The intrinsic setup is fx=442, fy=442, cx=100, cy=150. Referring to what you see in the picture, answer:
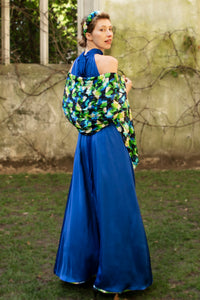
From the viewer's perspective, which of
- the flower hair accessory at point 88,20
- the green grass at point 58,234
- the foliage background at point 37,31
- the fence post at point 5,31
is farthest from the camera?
the foliage background at point 37,31

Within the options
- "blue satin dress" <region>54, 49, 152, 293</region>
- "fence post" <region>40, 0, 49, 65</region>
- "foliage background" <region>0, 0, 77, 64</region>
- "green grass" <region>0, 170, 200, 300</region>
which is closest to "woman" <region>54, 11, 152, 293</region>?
"blue satin dress" <region>54, 49, 152, 293</region>

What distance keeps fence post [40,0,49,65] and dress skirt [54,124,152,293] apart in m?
4.59

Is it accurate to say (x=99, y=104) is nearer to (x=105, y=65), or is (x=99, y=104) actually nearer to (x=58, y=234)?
(x=105, y=65)

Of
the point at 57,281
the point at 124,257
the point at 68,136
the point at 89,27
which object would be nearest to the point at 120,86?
the point at 89,27

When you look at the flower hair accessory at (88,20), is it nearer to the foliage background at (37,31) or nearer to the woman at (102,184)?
the woman at (102,184)

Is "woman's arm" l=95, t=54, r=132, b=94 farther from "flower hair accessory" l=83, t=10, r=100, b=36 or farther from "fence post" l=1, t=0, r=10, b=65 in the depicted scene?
"fence post" l=1, t=0, r=10, b=65

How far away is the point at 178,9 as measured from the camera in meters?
7.29

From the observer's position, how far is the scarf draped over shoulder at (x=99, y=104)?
283 centimetres

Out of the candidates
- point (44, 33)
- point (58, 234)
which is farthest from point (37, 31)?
point (58, 234)

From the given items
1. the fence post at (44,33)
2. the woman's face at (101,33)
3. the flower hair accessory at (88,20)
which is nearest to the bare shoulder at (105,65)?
the woman's face at (101,33)

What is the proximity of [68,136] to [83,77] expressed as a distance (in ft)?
14.5

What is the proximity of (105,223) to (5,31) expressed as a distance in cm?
523

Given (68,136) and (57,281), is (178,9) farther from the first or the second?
(57,281)

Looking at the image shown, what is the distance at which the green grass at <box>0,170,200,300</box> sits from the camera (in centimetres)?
308
